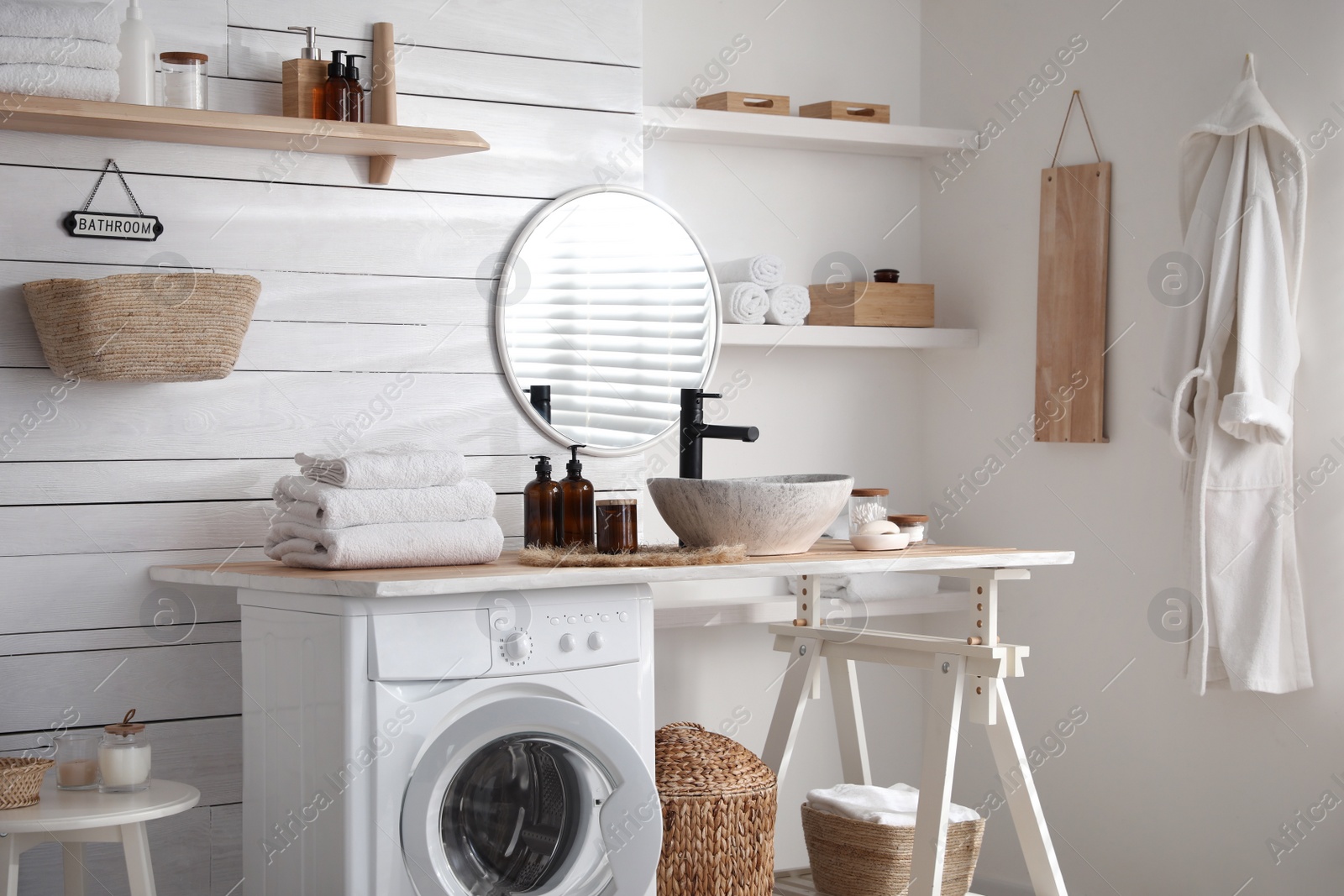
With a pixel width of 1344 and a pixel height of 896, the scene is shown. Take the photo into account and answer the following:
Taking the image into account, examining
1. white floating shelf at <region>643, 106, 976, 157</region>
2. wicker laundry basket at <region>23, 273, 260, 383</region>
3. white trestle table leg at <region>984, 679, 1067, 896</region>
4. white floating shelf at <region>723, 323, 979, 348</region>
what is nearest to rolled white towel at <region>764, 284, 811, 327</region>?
white floating shelf at <region>723, 323, 979, 348</region>

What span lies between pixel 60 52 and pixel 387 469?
0.84m

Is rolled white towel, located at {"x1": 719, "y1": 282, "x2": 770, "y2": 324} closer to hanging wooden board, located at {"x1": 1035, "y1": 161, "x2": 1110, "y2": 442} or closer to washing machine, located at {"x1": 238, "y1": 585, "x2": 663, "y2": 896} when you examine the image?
hanging wooden board, located at {"x1": 1035, "y1": 161, "x2": 1110, "y2": 442}

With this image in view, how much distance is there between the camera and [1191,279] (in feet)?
8.61

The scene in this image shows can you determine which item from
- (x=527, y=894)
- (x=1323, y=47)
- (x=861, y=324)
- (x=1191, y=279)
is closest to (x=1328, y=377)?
(x=1191, y=279)

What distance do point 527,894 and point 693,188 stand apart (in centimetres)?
180

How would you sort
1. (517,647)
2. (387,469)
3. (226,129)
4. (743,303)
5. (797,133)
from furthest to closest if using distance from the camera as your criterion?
1. (797,133)
2. (743,303)
3. (226,129)
4. (387,469)
5. (517,647)

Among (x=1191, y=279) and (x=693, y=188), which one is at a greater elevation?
(x=693, y=188)

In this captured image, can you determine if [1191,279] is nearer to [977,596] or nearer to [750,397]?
[977,596]

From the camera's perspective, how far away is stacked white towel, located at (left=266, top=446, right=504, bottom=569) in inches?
81.3

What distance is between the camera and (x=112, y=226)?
2.30 metres

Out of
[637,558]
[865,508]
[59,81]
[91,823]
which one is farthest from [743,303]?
[91,823]

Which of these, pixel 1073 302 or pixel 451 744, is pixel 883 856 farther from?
pixel 1073 302

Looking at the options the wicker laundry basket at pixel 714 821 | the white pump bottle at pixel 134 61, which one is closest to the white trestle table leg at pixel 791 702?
the wicker laundry basket at pixel 714 821

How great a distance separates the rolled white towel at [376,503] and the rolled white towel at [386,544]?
1cm
